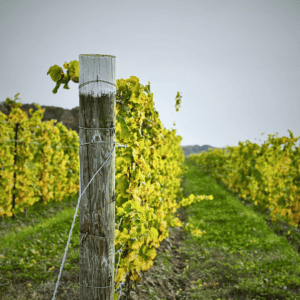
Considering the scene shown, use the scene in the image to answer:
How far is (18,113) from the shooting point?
7.63 metres

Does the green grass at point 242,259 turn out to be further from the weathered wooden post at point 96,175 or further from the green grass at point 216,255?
the weathered wooden post at point 96,175

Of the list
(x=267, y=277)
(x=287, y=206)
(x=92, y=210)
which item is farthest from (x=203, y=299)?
(x=287, y=206)

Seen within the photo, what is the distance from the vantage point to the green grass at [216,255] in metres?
4.16

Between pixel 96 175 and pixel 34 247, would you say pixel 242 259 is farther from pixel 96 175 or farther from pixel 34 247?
pixel 96 175

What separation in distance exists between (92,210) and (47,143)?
811 centimetres

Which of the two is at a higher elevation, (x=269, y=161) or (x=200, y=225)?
(x=269, y=161)

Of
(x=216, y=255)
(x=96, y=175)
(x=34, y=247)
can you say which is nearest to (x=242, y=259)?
(x=216, y=255)

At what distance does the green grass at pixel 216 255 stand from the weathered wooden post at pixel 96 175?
3411mm

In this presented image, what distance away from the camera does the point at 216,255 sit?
5.46m

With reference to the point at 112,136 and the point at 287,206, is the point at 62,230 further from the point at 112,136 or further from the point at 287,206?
the point at 287,206

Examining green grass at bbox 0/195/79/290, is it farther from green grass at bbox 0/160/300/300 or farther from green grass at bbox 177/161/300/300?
green grass at bbox 177/161/300/300

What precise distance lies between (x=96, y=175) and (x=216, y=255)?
5.18 meters

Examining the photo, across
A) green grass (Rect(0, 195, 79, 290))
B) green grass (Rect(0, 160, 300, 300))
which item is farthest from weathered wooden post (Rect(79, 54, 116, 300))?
green grass (Rect(0, 195, 79, 290))

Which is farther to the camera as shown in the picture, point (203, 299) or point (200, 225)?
point (200, 225)
